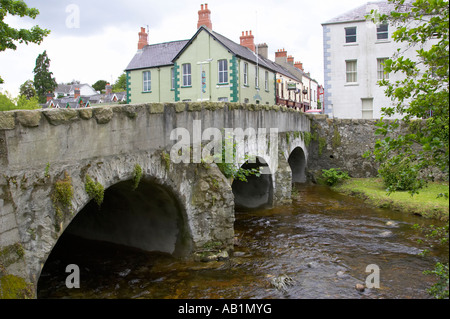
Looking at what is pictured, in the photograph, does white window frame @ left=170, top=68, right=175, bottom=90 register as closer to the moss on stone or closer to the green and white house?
the green and white house

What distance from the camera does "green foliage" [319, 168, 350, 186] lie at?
A: 1873 cm

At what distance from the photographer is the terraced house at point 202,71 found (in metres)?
25.2

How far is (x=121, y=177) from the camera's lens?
6.70m

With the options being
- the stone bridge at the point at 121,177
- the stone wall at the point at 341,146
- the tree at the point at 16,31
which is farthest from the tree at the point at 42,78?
the stone bridge at the point at 121,177

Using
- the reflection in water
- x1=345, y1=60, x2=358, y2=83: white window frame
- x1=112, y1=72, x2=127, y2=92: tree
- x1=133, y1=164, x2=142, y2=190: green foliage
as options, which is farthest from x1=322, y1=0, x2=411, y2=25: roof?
x1=112, y1=72, x2=127, y2=92: tree

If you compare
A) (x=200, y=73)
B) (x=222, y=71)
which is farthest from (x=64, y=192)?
(x=200, y=73)

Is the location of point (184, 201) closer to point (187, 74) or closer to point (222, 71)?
point (222, 71)

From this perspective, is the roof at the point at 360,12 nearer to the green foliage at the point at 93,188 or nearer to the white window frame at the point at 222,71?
the white window frame at the point at 222,71

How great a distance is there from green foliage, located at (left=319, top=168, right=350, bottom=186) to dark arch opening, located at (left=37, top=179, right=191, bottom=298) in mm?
11893

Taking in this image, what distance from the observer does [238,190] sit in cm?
1468

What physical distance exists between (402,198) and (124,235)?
1046 centimetres

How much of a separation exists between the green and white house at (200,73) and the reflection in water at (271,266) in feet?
45.6
